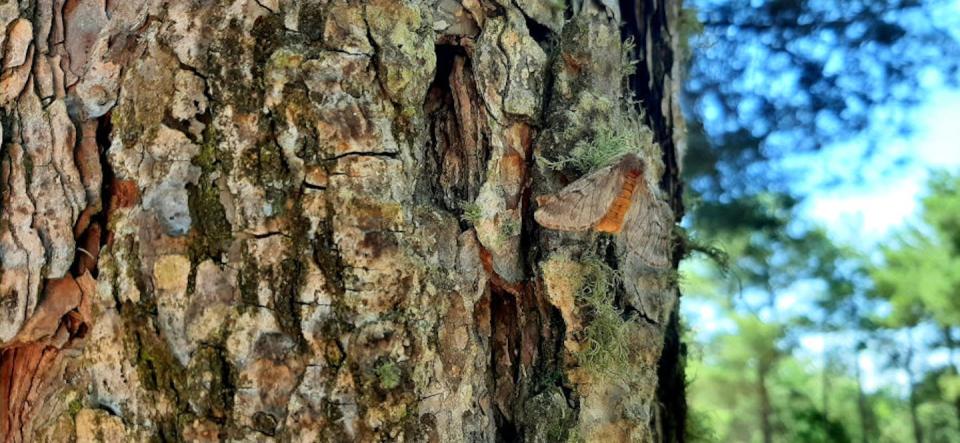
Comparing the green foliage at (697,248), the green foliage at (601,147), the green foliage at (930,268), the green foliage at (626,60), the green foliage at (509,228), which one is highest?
the green foliage at (930,268)

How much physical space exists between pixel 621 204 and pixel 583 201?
5cm

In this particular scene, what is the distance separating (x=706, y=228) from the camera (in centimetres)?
389

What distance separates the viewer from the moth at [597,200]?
1.09m

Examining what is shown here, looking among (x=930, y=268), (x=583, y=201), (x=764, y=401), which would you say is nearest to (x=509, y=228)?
(x=583, y=201)

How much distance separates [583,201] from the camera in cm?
111

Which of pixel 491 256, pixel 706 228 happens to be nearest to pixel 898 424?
pixel 706 228

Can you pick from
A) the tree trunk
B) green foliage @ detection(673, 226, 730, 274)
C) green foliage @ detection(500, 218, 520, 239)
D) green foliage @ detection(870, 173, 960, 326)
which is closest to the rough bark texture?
green foliage @ detection(500, 218, 520, 239)

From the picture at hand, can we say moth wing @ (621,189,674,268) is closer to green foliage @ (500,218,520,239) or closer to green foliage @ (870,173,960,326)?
green foliage @ (500,218,520,239)

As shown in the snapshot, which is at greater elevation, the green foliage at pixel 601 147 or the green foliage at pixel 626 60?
the green foliage at pixel 626 60

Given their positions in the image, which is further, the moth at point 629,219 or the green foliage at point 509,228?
the green foliage at point 509,228

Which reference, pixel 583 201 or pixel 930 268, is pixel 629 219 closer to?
pixel 583 201

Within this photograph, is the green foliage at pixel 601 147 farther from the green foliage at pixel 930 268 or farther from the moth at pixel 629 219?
the green foliage at pixel 930 268

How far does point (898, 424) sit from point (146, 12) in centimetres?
1387

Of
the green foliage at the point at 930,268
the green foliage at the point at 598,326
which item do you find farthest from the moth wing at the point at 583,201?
the green foliage at the point at 930,268
